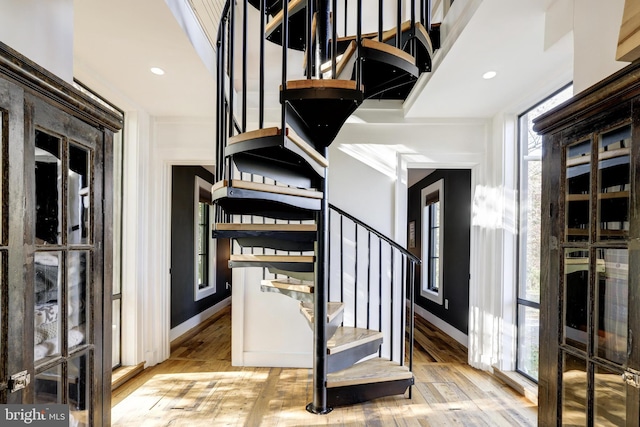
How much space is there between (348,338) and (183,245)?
2796mm

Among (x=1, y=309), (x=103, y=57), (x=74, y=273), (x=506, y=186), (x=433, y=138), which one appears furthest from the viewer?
(x=433, y=138)

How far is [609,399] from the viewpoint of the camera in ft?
3.63

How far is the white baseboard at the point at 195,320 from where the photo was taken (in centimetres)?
450

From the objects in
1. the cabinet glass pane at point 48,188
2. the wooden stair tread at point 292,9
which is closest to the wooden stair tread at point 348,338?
the cabinet glass pane at point 48,188

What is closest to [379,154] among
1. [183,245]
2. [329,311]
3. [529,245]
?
[529,245]

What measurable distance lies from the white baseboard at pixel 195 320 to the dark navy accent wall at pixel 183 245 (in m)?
0.05

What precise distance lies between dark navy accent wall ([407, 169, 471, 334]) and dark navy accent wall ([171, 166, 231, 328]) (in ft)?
11.2

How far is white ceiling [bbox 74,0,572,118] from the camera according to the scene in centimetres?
204

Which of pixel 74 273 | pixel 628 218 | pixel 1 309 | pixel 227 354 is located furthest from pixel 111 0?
pixel 227 354

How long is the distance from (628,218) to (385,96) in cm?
214

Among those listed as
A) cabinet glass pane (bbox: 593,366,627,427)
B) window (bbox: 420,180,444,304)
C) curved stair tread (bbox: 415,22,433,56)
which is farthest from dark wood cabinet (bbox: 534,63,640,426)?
window (bbox: 420,180,444,304)

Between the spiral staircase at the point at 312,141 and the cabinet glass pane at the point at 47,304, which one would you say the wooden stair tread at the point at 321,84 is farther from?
the cabinet glass pane at the point at 47,304

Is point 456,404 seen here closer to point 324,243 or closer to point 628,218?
point 324,243

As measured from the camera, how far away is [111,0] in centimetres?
191
